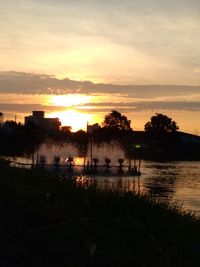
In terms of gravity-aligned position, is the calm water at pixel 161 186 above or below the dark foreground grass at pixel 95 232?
below

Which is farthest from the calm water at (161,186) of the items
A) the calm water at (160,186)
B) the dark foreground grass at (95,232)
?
the dark foreground grass at (95,232)

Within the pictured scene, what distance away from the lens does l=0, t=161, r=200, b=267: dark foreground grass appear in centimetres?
668

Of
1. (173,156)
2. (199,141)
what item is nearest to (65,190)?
(173,156)

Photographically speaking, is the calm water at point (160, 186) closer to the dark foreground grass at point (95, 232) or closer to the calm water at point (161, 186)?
the calm water at point (161, 186)

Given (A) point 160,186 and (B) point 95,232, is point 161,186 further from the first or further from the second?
(B) point 95,232

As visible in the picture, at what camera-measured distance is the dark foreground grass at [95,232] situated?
6.68 m

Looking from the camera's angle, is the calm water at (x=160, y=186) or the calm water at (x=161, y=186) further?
the calm water at (x=161, y=186)

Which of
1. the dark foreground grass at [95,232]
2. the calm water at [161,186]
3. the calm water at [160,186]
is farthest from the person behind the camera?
the calm water at [161,186]

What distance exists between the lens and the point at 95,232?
7504mm

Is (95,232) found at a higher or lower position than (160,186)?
higher

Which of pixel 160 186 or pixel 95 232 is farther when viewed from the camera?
pixel 160 186

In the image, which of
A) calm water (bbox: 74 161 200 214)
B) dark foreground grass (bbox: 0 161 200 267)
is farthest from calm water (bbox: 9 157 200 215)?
dark foreground grass (bbox: 0 161 200 267)

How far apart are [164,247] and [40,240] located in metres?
1.64

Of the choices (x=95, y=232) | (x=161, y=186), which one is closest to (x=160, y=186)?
(x=161, y=186)
